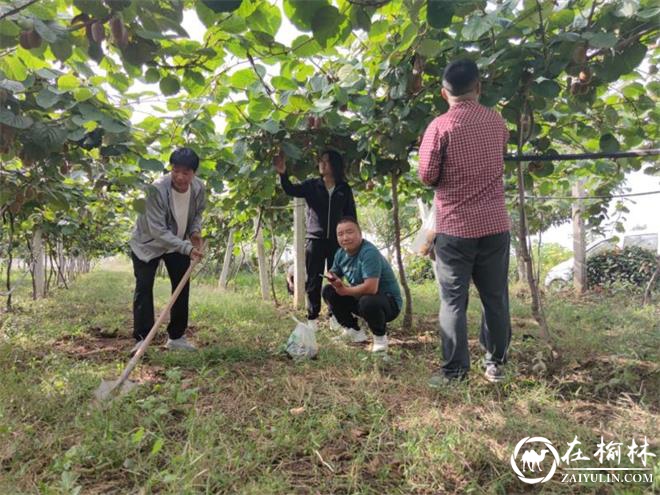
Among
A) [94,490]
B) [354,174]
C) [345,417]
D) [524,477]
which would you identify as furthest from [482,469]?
[354,174]

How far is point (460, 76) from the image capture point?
2125mm

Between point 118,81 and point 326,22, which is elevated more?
point 118,81

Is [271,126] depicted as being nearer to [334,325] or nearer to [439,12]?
[439,12]

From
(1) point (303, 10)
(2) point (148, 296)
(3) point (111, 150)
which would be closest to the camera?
(1) point (303, 10)

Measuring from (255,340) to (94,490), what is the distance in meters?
2.07

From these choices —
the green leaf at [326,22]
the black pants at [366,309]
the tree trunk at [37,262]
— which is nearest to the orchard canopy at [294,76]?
the green leaf at [326,22]

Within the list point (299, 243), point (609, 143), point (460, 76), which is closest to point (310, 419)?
point (460, 76)

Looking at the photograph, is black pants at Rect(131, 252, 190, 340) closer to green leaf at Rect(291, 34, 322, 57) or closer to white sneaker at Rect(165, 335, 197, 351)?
white sneaker at Rect(165, 335, 197, 351)

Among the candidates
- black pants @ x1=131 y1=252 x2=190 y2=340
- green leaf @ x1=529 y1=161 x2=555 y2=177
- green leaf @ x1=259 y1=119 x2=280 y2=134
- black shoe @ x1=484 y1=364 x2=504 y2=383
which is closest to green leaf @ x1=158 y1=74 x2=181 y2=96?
green leaf @ x1=259 y1=119 x2=280 y2=134

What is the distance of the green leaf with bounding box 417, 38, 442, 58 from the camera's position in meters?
1.89

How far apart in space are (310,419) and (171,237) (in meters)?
1.72

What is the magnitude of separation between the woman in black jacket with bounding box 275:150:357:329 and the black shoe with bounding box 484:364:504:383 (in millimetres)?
1511

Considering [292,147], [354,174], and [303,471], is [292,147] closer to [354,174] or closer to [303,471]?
[354,174]

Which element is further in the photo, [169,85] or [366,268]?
[366,268]
